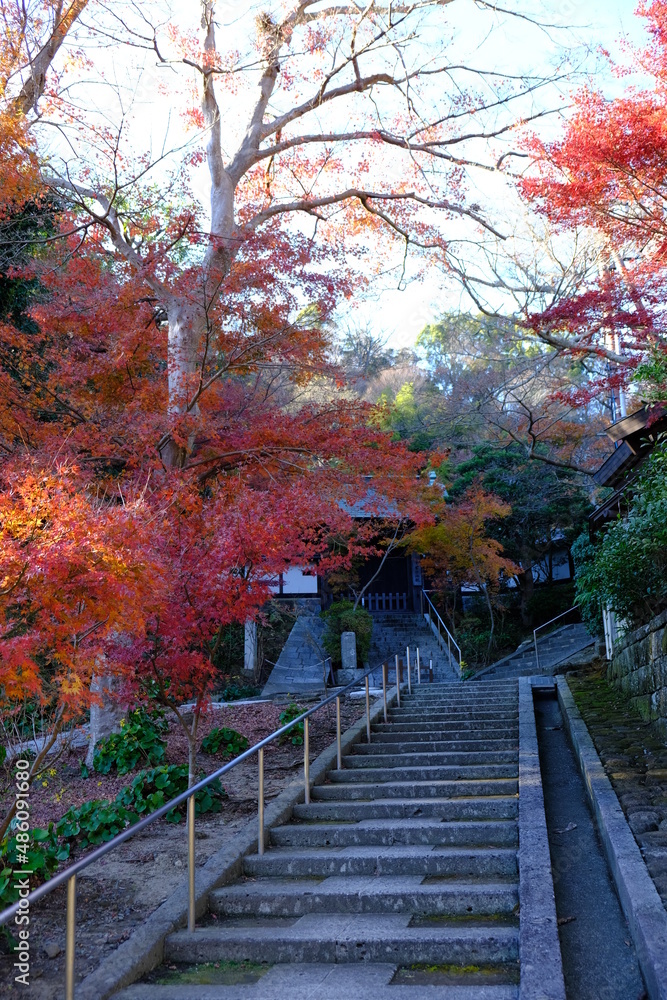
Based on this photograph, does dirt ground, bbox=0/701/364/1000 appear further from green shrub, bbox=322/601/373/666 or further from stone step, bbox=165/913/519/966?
green shrub, bbox=322/601/373/666

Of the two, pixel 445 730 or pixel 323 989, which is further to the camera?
pixel 445 730

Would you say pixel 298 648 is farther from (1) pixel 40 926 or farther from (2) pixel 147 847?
(1) pixel 40 926

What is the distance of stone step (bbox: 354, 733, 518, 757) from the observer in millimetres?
8547

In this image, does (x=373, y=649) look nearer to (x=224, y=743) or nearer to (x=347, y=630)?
(x=347, y=630)

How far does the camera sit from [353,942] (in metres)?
4.37

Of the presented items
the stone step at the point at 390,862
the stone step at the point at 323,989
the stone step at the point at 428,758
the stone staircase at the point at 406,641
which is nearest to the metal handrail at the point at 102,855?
the stone step at the point at 390,862

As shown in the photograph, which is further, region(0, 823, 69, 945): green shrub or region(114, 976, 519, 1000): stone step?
region(0, 823, 69, 945): green shrub

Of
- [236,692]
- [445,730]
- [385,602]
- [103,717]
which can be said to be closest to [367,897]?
[445,730]

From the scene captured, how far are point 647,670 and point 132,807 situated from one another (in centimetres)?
618

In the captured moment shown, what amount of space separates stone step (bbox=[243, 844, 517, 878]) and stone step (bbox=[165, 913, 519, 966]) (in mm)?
651

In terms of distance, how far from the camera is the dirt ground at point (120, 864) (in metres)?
4.81

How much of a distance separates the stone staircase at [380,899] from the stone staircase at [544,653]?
1196 cm

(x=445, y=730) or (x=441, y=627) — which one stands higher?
(x=441, y=627)

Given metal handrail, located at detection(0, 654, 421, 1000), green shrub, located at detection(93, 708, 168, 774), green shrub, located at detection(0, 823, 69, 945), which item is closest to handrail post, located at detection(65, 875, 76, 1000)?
metal handrail, located at detection(0, 654, 421, 1000)
